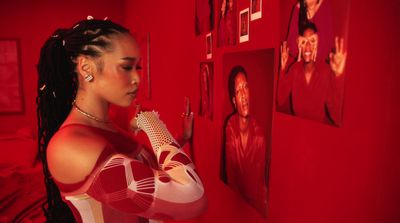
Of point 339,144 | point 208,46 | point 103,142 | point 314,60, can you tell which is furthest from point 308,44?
point 208,46

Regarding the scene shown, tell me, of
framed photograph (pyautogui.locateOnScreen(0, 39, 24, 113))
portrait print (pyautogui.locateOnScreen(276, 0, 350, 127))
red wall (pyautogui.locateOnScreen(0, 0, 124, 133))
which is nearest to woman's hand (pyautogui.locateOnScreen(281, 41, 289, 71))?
portrait print (pyautogui.locateOnScreen(276, 0, 350, 127))

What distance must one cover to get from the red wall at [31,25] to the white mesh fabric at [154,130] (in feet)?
11.8

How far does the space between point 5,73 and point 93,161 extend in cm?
391

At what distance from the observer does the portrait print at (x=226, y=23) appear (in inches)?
42.1

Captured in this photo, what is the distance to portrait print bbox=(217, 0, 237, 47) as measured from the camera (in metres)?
1.07

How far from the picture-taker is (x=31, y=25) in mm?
3926

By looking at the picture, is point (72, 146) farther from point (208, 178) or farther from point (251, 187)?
point (208, 178)

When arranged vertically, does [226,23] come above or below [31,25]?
below

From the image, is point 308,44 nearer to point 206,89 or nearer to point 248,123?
point 248,123

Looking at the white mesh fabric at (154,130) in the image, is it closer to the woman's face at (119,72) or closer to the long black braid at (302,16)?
the woman's face at (119,72)

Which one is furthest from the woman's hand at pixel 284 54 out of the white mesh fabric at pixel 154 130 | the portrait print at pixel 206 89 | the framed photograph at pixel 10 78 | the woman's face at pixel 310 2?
the framed photograph at pixel 10 78

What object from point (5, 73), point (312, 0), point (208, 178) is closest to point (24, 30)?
point (5, 73)

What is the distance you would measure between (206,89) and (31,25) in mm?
3575

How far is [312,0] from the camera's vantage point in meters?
0.66
